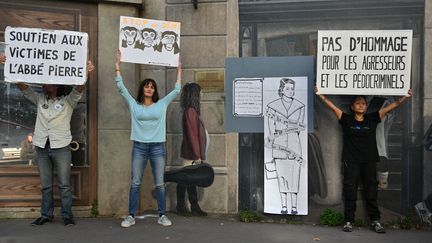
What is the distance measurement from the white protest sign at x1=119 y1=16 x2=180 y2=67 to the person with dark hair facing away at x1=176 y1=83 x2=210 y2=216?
572 millimetres

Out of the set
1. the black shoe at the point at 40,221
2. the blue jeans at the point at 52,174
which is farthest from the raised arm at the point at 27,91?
the black shoe at the point at 40,221

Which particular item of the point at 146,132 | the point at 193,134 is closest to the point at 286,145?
the point at 193,134

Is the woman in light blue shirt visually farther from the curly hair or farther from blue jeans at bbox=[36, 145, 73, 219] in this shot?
blue jeans at bbox=[36, 145, 73, 219]

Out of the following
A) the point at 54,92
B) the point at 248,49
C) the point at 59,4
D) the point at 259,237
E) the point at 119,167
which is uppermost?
the point at 59,4

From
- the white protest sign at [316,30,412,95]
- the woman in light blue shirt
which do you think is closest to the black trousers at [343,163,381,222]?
the white protest sign at [316,30,412,95]

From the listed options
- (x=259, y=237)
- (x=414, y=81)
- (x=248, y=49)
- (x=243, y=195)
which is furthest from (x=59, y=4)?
(x=414, y=81)

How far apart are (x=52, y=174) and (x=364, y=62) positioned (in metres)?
3.96

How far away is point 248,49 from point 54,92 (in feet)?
8.15

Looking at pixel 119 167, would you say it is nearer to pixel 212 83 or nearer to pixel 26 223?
pixel 26 223

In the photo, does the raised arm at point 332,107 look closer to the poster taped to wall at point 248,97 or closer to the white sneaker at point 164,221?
the poster taped to wall at point 248,97

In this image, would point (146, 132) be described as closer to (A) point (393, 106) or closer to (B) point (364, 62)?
(B) point (364, 62)

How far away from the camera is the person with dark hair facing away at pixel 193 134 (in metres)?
5.89

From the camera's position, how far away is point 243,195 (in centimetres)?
588

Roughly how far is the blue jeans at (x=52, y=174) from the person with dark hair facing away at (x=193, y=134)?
4.79 ft
